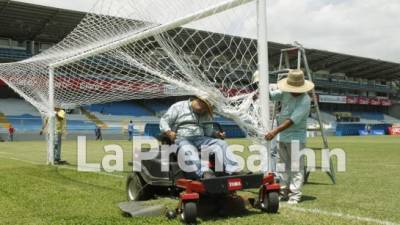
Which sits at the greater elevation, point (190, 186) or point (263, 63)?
point (263, 63)

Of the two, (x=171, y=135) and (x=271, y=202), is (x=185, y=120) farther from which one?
(x=271, y=202)

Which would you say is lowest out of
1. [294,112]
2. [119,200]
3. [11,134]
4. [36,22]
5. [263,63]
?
[119,200]

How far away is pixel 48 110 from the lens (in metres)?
12.4

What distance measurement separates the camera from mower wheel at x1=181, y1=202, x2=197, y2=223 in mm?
4754

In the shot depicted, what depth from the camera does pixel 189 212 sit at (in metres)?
4.75

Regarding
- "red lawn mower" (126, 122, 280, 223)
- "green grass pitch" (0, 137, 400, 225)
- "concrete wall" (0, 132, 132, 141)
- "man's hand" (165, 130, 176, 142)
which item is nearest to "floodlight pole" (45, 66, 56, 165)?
"green grass pitch" (0, 137, 400, 225)

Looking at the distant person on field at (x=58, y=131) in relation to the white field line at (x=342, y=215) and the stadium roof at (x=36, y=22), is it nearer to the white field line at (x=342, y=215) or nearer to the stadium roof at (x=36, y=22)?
the white field line at (x=342, y=215)

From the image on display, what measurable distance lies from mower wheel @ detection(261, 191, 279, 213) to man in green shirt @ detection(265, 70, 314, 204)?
0.93 meters

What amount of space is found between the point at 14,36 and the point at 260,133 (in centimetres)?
3798

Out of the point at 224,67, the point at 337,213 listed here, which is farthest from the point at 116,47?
the point at 337,213

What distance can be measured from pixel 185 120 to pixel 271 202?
4.52 feet

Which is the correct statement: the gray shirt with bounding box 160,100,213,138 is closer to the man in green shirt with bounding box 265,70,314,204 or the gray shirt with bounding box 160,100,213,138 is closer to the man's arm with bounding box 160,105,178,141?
the man's arm with bounding box 160,105,178,141

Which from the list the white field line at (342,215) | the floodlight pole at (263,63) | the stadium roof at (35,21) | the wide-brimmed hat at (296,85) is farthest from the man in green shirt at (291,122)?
the stadium roof at (35,21)

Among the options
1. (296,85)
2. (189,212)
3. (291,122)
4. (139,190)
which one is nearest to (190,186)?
(189,212)
